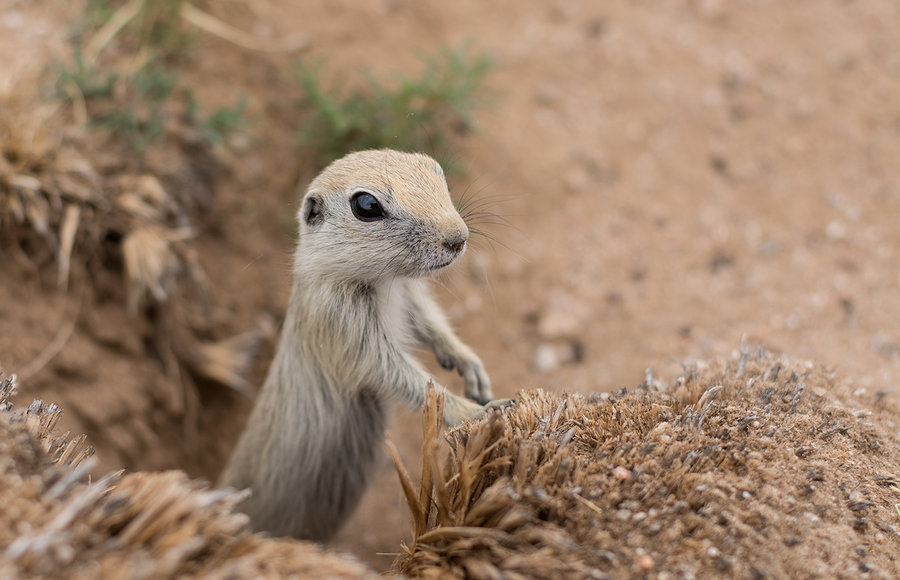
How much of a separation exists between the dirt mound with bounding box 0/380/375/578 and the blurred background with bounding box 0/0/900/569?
203 centimetres

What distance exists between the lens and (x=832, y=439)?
8.66 ft

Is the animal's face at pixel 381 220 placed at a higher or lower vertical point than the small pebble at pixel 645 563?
higher

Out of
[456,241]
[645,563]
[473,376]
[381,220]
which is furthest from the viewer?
[473,376]

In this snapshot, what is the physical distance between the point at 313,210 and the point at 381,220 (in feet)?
1.48

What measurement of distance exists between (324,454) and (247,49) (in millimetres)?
3745

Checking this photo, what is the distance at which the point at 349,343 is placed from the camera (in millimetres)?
3324

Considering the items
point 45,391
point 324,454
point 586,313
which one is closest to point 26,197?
point 45,391

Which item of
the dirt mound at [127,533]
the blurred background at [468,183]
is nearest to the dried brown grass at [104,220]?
the blurred background at [468,183]

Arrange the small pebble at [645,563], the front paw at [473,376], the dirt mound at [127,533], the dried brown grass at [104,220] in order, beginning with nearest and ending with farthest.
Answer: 1. the dirt mound at [127,533]
2. the small pebble at [645,563]
3. the front paw at [473,376]
4. the dried brown grass at [104,220]

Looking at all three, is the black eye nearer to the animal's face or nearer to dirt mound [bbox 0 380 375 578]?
the animal's face

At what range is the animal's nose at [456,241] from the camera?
309 cm

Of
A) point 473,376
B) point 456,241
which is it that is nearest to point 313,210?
point 456,241

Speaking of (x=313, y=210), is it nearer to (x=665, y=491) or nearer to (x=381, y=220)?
(x=381, y=220)

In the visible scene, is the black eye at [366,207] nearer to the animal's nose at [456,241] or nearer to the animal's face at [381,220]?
the animal's face at [381,220]
